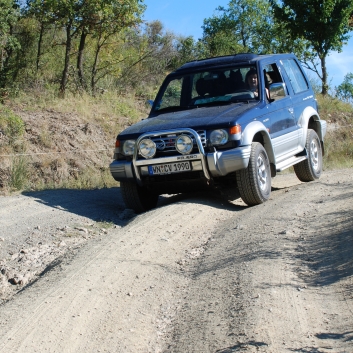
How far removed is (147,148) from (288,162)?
2.40 meters

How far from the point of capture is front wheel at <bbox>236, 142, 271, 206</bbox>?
8.92m

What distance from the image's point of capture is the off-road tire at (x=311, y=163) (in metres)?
11.1

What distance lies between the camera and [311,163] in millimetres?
11148

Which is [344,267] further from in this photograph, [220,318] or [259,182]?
[259,182]

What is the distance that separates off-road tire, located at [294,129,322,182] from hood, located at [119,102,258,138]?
6.22 ft

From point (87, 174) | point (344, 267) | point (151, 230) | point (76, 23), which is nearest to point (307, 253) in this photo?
point (344, 267)

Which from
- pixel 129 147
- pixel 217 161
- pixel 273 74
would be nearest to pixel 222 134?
pixel 217 161

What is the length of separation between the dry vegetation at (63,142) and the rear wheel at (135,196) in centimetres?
285

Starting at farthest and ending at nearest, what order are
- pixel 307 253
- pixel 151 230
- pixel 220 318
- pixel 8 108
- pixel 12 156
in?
pixel 8 108 → pixel 12 156 → pixel 151 230 → pixel 307 253 → pixel 220 318

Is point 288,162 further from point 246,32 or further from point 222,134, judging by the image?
point 246,32

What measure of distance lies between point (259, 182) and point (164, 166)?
127cm

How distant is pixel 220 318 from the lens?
4.99 m

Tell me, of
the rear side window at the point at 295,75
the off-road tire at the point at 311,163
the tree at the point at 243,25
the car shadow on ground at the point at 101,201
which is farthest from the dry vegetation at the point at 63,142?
the tree at the point at 243,25

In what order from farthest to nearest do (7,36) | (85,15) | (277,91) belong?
(85,15)
(7,36)
(277,91)
